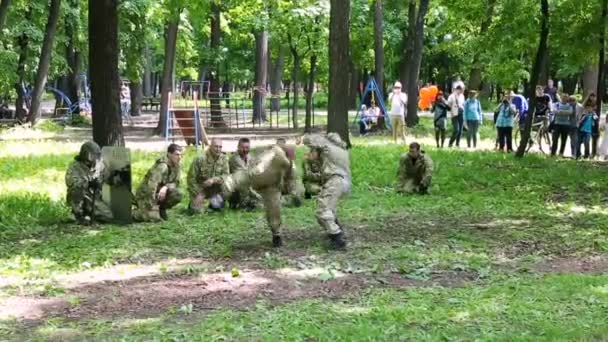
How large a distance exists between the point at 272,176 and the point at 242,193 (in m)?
2.92

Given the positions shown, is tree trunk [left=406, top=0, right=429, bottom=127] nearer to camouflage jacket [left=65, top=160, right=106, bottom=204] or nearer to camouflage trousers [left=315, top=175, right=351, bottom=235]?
camouflage jacket [left=65, top=160, right=106, bottom=204]

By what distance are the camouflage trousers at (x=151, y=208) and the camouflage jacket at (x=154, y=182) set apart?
0.14 ft

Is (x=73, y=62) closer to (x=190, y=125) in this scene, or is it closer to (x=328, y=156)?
(x=190, y=125)

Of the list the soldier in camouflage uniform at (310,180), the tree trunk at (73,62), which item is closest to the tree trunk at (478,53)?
the soldier in camouflage uniform at (310,180)

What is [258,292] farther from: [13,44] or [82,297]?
[13,44]

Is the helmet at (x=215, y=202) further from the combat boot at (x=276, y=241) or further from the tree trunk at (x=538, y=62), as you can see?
the tree trunk at (x=538, y=62)

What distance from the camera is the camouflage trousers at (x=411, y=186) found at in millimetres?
12500

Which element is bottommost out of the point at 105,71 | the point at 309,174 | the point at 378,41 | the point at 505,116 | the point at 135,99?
the point at 309,174

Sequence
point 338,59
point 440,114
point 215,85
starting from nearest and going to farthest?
point 338,59 → point 440,114 → point 215,85

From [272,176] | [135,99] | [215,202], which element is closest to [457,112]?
[215,202]

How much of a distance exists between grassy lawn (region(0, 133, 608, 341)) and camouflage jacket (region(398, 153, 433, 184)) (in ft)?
1.08

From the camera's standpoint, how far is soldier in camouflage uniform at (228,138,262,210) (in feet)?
37.1

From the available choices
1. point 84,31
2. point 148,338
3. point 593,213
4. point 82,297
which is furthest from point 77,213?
point 84,31

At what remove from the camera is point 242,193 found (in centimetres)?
1130
